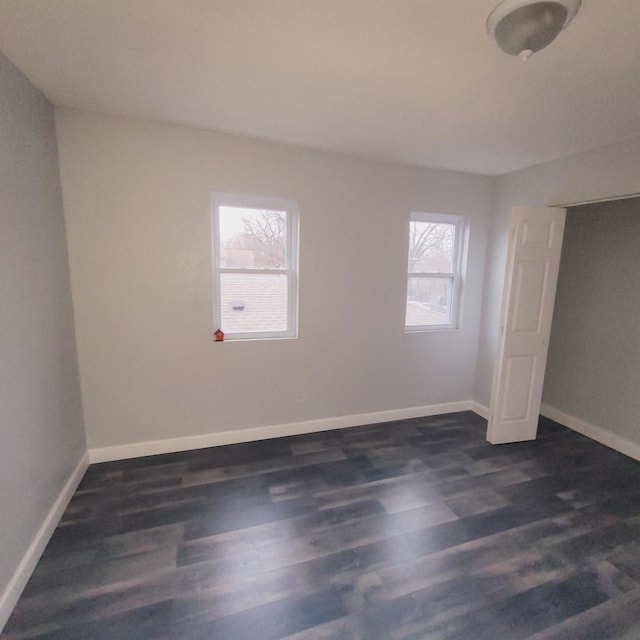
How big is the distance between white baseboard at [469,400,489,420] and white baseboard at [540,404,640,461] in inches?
30.4

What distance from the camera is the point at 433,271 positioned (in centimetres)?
342

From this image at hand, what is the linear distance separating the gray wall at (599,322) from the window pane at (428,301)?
1.26 meters

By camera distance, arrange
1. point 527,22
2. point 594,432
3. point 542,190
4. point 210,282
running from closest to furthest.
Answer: point 527,22
point 210,282
point 542,190
point 594,432

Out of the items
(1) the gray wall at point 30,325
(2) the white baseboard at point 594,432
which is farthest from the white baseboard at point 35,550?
(2) the white baseboard at point 594,432

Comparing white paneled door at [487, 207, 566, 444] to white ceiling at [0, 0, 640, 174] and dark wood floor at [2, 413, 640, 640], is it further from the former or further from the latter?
white ceiling at [0, 0, 640, 174]

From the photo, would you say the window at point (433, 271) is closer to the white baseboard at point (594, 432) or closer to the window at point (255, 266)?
the window at point (255, 266)

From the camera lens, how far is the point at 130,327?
8.18 feet

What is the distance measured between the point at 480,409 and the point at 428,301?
135 cm

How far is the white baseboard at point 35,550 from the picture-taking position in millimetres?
1437

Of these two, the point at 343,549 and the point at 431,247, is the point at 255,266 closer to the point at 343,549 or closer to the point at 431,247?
the point at 431,247

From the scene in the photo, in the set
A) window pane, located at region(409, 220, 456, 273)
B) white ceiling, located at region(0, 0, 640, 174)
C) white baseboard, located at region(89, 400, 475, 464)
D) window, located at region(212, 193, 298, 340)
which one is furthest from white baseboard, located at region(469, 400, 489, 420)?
white ceiling, located at region(0, 0, 640, 174)

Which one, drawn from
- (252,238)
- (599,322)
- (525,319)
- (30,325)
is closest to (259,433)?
(252,238)

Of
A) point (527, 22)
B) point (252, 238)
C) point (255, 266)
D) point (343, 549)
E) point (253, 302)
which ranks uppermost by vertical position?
point (527, 22)

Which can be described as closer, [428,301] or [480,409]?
[428,301]
